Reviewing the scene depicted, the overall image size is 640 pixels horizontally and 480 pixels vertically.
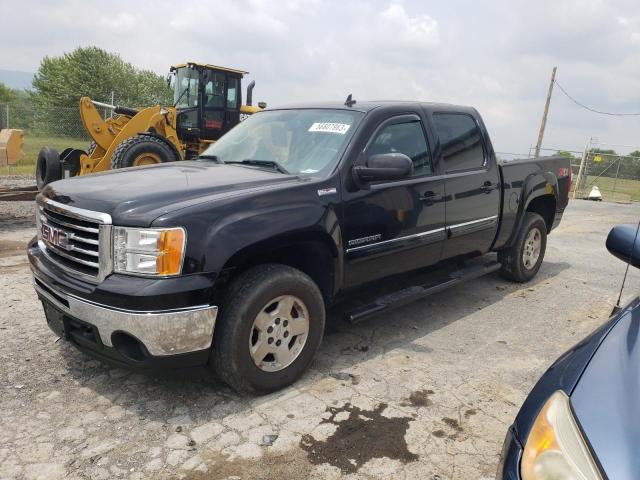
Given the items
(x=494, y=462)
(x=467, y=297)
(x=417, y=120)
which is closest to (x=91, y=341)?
(x=494, y=462)

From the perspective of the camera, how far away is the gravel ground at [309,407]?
265 cm

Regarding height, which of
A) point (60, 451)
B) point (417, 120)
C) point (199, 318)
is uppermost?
point (417, 120)

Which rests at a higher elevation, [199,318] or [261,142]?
[261,142]

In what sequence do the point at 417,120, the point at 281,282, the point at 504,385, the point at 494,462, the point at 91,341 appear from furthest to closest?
the point at 417,120 → the point at 504,385 → the point at 281,282 → the point at 91,341 → the point at 494,462

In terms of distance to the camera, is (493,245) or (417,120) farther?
(493,245)

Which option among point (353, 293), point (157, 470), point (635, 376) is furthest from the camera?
point (353, 293)

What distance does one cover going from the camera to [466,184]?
4.66 meters

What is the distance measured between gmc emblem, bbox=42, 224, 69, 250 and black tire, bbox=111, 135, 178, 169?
560cm

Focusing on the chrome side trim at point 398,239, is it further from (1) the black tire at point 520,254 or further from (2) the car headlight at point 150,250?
(1) the black tire at point 520,254

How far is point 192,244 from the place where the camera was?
2.80 m

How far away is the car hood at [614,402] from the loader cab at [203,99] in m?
11.1

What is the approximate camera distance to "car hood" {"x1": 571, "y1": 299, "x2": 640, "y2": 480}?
1.46 m

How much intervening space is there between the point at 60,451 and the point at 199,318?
0.97 metres

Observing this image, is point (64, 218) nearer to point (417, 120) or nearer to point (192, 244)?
point (192, 244)
